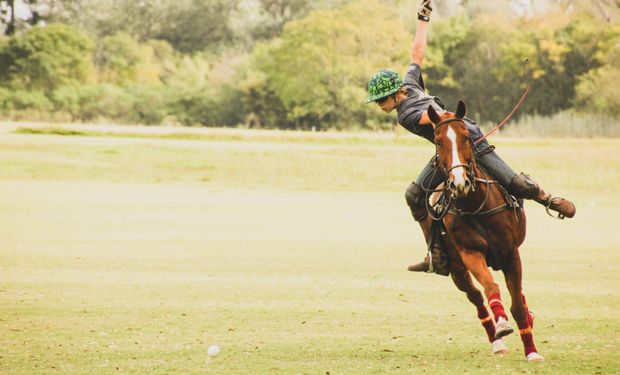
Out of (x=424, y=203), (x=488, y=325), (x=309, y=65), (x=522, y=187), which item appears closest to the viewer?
(x=522, y=187)

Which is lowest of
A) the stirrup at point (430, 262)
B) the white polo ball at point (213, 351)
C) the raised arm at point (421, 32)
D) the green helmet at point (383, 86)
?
the white polo ball at point (213, 351)

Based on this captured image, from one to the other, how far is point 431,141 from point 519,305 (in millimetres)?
1624

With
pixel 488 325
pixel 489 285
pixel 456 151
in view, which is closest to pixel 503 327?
pixel 489 285

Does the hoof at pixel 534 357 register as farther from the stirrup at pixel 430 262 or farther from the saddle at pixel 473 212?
the stirrup at pixel 430 262

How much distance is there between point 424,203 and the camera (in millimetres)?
10641

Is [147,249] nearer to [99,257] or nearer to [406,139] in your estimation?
[99,257]

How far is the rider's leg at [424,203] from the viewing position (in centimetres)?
1043

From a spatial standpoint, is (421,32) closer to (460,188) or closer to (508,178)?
(508,178)

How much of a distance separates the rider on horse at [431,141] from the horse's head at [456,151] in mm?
452

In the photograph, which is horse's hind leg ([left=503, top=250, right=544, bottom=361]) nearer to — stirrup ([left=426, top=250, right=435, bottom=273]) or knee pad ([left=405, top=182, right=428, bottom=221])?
stirrup ([left=426, top=250, right=435, bottom=273])

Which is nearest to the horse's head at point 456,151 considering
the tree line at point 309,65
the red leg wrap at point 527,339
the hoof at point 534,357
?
the red leg wrap at point 527,339

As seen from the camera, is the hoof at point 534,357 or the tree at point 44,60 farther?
the tree at point 44,60

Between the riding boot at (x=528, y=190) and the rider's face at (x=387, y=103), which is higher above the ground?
the rider's face at (x=387, y=103)

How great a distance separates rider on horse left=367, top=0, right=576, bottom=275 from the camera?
33.0 feet
